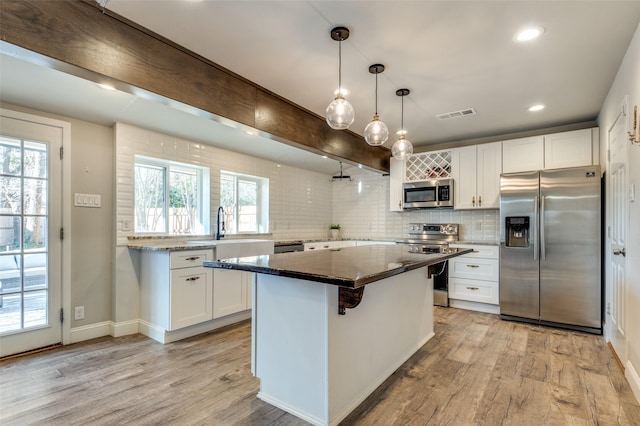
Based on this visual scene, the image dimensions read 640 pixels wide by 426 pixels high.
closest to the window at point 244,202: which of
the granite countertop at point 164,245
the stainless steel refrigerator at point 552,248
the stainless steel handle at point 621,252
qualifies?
the granite countertop at point 164,245

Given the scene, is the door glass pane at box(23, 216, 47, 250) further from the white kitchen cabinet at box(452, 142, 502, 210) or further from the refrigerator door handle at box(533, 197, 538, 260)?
the refrigerator door handle at box(533, 197, 538, 260)

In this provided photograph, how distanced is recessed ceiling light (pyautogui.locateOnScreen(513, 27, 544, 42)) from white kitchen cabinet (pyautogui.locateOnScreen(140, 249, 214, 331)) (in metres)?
3.05

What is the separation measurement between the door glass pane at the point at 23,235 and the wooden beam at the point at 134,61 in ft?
4.59


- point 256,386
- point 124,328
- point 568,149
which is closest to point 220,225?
point 124,328

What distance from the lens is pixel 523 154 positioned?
4.01m

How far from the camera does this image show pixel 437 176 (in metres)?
4.72

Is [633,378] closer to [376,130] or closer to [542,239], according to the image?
[542,239]

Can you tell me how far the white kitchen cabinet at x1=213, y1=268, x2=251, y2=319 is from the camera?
3.33m

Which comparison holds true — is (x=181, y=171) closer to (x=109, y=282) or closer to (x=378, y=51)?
(x=109, y=282)

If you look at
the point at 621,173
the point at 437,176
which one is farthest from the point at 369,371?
the point at 437,176

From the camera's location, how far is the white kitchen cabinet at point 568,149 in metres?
3.63

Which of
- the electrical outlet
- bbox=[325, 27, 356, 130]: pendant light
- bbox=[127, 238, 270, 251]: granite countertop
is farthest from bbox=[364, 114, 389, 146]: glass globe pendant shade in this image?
the electrical outlet

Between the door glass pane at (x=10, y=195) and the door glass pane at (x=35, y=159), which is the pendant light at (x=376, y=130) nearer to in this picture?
the door glass pane at (x=35, y=159)

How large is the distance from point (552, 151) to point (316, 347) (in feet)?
12.3
